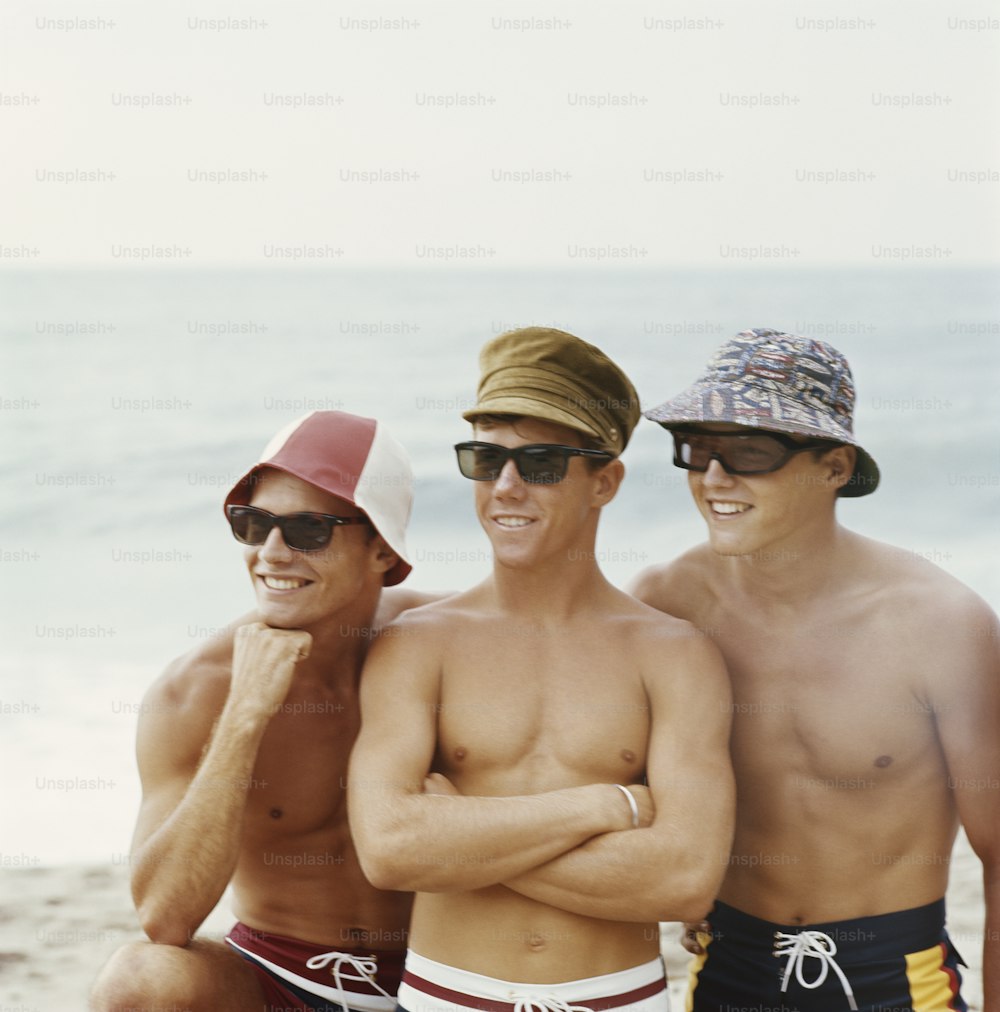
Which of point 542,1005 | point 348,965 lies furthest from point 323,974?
point 542,1005

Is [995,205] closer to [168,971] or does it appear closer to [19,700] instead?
[19,700]

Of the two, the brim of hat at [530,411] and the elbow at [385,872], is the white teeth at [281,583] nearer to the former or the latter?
the brim of hat at [530,411]

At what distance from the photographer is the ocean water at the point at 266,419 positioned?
12750 millimetres

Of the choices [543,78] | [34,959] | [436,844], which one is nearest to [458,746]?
[436,844]

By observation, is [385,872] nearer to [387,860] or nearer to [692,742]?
[387,860]

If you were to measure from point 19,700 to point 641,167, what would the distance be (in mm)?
13247

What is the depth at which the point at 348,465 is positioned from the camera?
3178mm

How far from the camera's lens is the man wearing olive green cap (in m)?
2.80

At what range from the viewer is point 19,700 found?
38.9 feet

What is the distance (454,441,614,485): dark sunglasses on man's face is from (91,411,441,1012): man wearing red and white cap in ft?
1.00

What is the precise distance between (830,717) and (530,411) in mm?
1102

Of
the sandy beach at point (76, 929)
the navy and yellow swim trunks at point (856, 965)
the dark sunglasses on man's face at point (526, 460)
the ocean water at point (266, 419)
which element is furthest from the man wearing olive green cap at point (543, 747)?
the ocean water at point (266, 419)

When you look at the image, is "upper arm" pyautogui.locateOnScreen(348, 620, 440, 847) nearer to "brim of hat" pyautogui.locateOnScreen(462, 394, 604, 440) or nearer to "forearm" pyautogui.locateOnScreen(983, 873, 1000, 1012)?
"brim of hat" pyautogui.locateOnScreen(462, 394, 604, 440)

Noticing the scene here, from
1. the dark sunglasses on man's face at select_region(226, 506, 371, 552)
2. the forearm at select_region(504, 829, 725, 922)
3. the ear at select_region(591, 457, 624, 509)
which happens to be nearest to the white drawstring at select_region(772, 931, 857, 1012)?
the forearm at select_region(504, 829, 725, 922)
